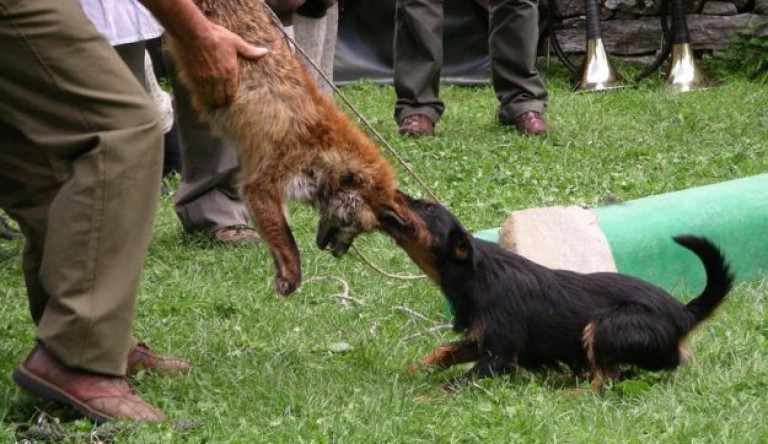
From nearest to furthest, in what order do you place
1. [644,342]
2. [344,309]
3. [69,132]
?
[69,132]
[644,342]
[344,309]

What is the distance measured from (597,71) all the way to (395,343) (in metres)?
6.79

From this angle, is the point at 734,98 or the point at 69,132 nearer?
the point at 69,132

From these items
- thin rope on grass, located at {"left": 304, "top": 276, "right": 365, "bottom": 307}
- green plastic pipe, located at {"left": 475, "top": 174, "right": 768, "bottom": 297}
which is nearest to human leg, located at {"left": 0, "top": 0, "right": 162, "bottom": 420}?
thin rope on grass, located at {"left": 304, "top": 276, "right": 365, "bottom": 307}

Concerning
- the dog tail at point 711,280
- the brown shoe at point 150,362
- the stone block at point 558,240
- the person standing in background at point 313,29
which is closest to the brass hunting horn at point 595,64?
the person standing in background at point 313,29

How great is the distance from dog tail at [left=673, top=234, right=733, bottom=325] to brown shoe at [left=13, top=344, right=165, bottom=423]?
6.30ft

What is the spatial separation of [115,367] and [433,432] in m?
0.98

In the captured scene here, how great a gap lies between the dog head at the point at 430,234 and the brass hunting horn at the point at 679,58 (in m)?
6.91

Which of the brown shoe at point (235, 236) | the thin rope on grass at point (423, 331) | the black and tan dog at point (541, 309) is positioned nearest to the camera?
the black and tan dog at point (541, 309)


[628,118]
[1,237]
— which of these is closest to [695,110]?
[628,118]

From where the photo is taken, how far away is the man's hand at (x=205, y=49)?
405 cm

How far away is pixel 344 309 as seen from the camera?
5.57 metres

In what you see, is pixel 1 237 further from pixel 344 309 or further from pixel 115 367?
pixel 115 367

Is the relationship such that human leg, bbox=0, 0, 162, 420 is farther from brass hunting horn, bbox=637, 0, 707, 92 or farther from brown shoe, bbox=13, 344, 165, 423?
brass hunting horn, bbox=637, 0, 707, 92

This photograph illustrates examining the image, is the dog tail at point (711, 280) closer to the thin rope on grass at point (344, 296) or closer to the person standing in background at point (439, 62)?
the thin rope on grass at point (344, 296)
